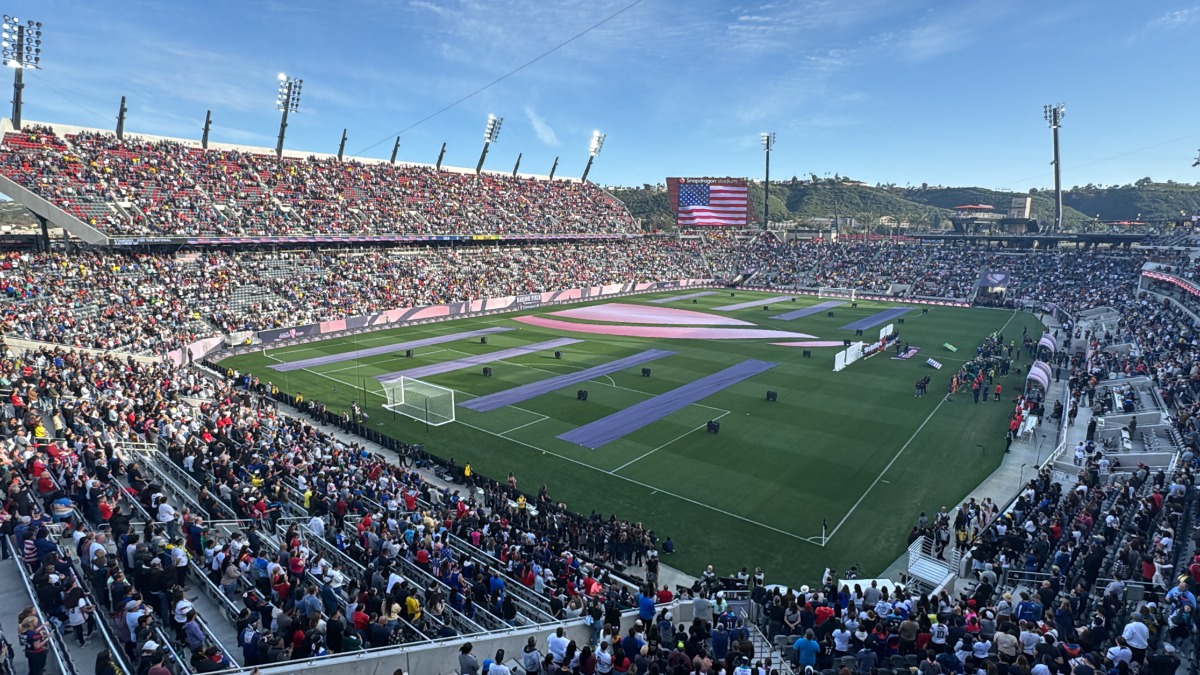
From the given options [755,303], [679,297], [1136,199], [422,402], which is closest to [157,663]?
[422,402]

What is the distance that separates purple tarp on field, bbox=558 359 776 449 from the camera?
2941cm

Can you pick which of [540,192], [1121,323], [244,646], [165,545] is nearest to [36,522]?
[165,545]

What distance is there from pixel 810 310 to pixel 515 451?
1934 inches

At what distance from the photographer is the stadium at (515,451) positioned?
1077 centimetres

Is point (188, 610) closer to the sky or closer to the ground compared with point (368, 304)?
closer to the ground

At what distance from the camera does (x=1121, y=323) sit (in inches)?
1866

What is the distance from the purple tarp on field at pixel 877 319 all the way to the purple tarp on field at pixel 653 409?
19.2 m

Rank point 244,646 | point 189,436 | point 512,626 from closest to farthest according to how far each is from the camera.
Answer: point 244,646
point 512,626
point 189,436

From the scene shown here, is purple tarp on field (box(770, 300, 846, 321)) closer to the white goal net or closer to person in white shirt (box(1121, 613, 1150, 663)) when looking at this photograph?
the white goal net

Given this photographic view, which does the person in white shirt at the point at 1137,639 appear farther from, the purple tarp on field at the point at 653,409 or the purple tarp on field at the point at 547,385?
the purple tarp on field at the point at 547,385

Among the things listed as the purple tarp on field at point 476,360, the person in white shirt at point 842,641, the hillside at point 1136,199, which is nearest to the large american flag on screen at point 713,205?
the purple tarp on field at point 476,360

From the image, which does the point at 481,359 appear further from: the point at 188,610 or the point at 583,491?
the point at 188,610

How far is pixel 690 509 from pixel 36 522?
1743cm

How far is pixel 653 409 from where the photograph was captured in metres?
33.3
